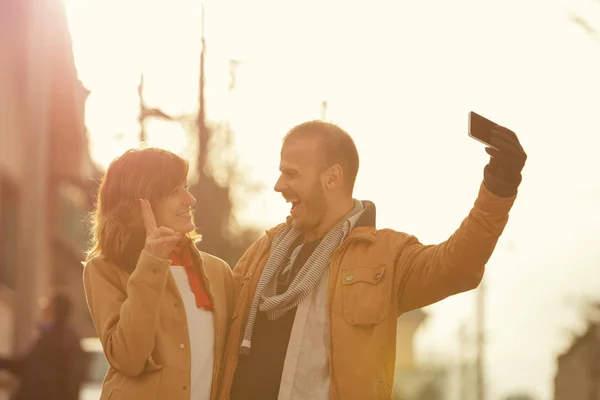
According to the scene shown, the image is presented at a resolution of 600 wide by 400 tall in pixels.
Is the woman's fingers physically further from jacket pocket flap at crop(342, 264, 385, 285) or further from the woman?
jacket pocket flap at crop(342, 264, 385, 285)

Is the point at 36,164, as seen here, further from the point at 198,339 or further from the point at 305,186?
the point at 198,339

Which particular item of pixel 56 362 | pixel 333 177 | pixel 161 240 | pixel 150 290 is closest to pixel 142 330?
pixel 150 290

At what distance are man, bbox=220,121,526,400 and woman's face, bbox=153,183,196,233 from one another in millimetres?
498

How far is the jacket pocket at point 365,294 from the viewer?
638 cm

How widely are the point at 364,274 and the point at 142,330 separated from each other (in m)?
1.02

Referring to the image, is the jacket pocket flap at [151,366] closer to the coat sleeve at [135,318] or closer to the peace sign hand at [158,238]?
the coat sleeve at [135,318]

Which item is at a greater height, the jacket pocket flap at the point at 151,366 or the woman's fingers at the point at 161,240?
the woman's fingers at the point at 161,240

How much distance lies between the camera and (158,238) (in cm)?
625

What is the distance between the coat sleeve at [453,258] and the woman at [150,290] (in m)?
0.87

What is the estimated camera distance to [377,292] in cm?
643

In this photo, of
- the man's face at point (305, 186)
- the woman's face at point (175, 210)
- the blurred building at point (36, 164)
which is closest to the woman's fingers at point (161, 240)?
the woman's face at point (175, 210)

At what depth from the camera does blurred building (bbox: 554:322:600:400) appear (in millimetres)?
14383

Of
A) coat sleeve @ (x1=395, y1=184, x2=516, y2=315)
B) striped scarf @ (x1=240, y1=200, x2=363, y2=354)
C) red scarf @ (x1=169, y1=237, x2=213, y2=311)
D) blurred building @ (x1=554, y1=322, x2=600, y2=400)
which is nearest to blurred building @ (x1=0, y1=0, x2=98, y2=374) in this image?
red scarf @ (x1=169, y1=237, x2=213, y2=311)

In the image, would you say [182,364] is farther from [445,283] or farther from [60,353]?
[60,353]
